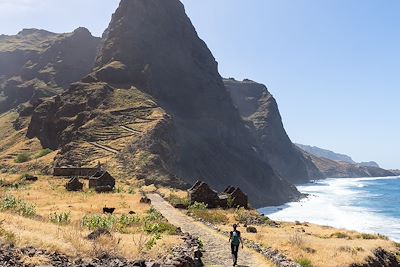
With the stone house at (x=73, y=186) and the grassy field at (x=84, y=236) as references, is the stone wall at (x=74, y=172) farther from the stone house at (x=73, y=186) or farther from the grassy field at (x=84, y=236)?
the grassy field at (x=84, y=236)

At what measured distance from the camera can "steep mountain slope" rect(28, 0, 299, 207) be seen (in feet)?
335

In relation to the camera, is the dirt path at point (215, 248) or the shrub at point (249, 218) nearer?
the dirt path at point (215, 248)

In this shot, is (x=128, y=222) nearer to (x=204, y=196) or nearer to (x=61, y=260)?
(x=61, y=260)

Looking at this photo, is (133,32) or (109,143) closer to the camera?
(109,143)

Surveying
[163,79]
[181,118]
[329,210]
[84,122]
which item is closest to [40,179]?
[84,122]

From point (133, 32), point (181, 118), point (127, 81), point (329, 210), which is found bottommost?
point (329, 210)

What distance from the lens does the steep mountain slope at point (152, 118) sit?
102238mm

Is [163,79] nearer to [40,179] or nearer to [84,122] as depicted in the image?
[84,122]

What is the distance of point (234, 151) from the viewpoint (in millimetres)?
183875

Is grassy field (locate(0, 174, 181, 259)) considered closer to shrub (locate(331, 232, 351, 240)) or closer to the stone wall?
shrub (locate(331, 232, 351, 240))

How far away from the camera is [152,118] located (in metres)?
123

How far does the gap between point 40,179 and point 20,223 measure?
48.0m

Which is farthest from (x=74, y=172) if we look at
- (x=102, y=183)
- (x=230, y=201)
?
(x=230, y=201)

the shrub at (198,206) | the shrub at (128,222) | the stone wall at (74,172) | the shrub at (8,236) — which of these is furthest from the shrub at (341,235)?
the stone wall at (74,172)
